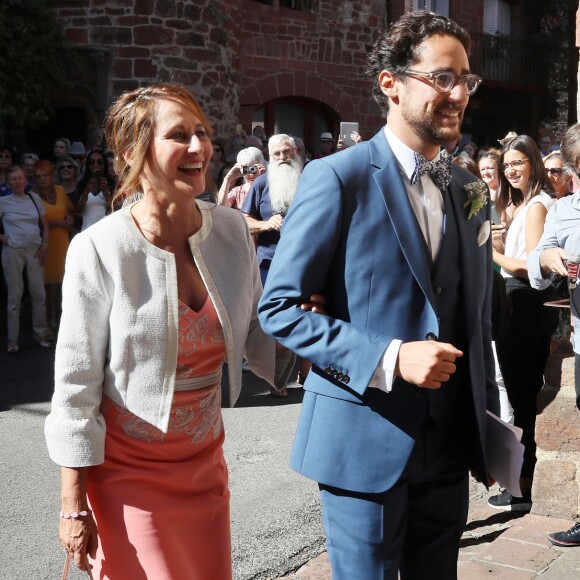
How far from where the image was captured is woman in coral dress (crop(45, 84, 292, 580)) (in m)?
2.76

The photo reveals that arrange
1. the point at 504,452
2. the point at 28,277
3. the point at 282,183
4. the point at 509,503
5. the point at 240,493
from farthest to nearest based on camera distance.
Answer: the point at 28,277, the point at 282,183, the point at 240,493, the point at 509,503, the point at 504,452

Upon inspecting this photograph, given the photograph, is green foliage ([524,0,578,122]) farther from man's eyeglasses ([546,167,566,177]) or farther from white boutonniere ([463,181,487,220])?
white boutonniere ([463,181,487,220])

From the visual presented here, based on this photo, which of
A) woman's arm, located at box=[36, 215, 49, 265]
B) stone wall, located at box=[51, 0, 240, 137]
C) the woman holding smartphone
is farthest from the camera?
stone wall, located at box=[51, 0, 240, 137]

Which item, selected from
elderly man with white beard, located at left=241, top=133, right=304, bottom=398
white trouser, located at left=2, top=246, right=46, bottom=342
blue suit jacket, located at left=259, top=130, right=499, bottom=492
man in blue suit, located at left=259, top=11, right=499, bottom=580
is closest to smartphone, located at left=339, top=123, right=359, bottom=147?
elderly man with white beard, located at left=241, top=133, right=304, bottom=398

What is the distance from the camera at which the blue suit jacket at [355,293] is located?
8.84 ft

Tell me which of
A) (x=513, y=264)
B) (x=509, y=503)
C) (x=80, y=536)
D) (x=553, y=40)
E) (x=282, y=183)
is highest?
(x=553, y=40)

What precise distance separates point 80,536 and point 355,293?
1.00 m

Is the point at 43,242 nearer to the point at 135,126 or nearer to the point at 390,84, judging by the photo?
the point at 135,126

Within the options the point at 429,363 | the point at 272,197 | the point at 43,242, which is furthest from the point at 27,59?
the point at 429,363

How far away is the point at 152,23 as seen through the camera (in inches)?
682

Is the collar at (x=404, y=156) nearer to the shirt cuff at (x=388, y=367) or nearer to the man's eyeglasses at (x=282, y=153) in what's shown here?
the shirt cuff at (x=388, y=367)

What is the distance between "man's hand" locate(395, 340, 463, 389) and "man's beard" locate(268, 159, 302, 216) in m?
5.81

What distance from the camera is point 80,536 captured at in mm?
2748

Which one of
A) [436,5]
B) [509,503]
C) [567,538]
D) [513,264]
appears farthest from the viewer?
[436,5]
